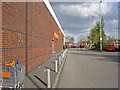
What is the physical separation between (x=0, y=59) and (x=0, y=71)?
2.87 ft

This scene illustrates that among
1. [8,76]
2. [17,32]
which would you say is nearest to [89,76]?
[17,32]

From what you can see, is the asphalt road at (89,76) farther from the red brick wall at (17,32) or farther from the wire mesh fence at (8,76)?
the red brick wall at (17,32)

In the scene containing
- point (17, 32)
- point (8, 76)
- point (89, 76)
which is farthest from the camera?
point (89, 76)

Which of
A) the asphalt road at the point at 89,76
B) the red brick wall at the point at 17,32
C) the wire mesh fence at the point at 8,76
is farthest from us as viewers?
the asphalt road at the point at 89,76

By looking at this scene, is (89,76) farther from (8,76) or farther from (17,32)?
(8,76)

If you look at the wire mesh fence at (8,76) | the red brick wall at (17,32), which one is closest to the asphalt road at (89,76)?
the wire mesh fence at (8,76)

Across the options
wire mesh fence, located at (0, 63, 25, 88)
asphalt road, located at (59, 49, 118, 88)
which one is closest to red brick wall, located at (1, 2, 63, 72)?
wire mesh fence, located at (0, 63, 25, 88)

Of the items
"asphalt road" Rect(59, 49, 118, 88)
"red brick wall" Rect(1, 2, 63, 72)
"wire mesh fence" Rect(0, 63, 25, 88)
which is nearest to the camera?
"wire mesh fence" Rect(0, 63, 25, 88)

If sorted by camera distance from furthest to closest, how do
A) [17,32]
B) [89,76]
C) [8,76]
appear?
[89,76]
[17,32]
[8,76]

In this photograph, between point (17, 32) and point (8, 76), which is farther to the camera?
point (17, 32)

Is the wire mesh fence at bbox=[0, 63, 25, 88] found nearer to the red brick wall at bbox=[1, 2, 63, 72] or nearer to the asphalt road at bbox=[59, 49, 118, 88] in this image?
the red brick wall at bbox=[1, 2, 63, 72]

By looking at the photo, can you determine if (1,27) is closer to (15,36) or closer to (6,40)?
(6,40)

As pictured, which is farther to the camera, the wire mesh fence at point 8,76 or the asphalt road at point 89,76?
the asphalt road at point 89,76

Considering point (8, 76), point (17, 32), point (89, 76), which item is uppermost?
point (17, 32)
